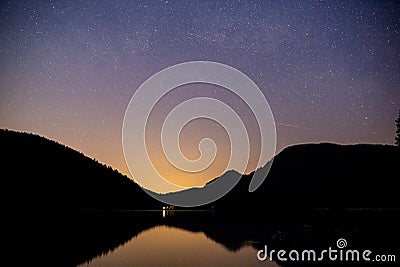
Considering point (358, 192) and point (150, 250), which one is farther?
point (358, 192)

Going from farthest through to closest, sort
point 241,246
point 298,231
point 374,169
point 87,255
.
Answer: point 374,169 → point 241,246 → point 87,255 → point 298,231

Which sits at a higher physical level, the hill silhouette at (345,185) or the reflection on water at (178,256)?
the hill silhouette at (345,185)

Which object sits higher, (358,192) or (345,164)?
(345,164)

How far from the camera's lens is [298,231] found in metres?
43.3

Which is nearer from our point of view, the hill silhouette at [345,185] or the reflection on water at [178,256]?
the reflection on water at [178,256]

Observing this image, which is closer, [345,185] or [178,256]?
Result: [178,256]

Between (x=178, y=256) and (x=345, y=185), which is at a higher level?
(x=345, y=185)

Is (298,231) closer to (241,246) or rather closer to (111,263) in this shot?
(241,246)

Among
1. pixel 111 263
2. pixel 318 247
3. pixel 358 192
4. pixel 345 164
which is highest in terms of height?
pixel 345 164

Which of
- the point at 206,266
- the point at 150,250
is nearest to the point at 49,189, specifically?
the point at 150,250

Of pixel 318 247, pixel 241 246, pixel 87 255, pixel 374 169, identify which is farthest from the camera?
pixel 374 169

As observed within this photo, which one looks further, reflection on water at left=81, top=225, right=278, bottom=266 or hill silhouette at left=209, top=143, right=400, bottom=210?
hill silhouette at left=209, top=143, right=400, bottom=210

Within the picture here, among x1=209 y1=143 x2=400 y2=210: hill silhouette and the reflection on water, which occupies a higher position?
x1=209 y1=143 x2=400 y2=210: hill silhouette

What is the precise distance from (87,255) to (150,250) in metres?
8.65
